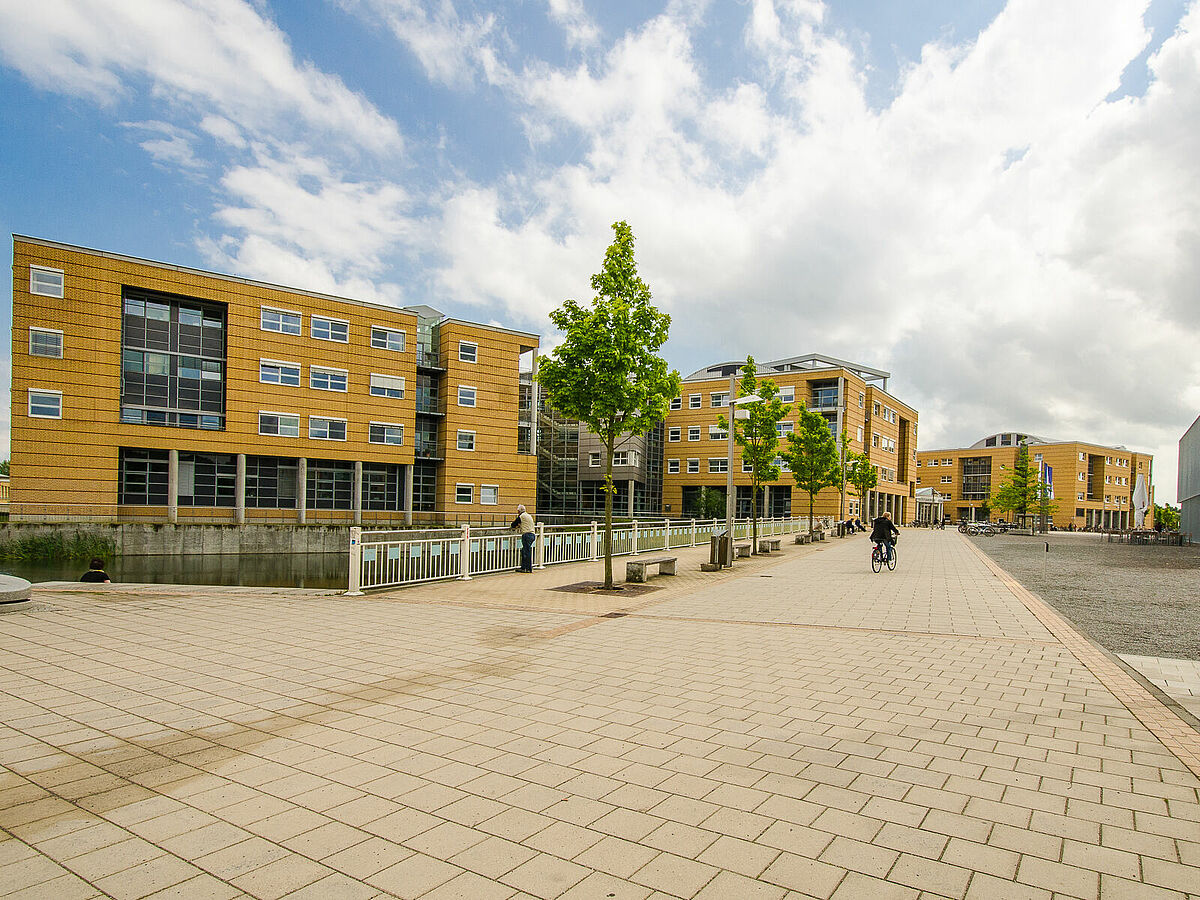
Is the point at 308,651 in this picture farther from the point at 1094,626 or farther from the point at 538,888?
the point at 1094,626

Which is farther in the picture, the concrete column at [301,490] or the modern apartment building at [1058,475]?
the modern apartment building at [1058,475]

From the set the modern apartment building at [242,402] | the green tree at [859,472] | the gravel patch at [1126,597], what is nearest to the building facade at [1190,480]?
the green tree at [859,472]

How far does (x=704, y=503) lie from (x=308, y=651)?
6251cm

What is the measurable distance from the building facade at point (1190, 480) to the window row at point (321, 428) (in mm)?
50612

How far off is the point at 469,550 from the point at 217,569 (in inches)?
827

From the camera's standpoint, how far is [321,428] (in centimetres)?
4412

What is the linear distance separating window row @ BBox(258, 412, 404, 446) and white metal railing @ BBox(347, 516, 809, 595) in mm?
Answer: 28228

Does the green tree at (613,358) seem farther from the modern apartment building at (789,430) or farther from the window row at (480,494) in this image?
the modern apartment building at (789,430)

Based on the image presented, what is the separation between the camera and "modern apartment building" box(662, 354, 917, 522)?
6612 centimetres

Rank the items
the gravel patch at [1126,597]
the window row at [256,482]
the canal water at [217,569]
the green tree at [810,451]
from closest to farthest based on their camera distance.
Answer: the gravel patch at [1126,597], the canal water at [217,569], the green tree at [810,451], the window row at [256,482]

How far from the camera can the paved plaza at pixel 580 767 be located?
2.96 meters

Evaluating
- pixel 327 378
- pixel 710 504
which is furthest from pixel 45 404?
pixel 710 504

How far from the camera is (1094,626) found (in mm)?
9820

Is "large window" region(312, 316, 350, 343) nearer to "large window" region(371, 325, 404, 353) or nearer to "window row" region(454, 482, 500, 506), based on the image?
"large window" region(371, 325, 404, 353)
